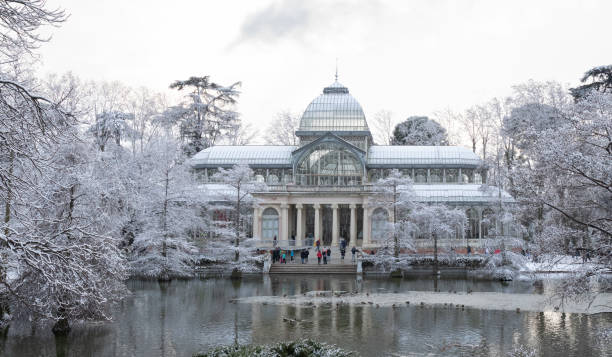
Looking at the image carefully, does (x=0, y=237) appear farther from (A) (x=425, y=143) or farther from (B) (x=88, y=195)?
(A) (x=425, y=143)

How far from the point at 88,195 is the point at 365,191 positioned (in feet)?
91.6

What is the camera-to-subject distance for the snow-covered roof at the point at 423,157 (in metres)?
52.2

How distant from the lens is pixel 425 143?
70562mm

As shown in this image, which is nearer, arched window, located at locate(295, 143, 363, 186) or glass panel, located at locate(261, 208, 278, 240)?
glass panel, located at locate(261, 208, 278, 240)

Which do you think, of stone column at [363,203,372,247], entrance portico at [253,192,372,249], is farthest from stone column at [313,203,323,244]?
stone column at [363,203,372,247]

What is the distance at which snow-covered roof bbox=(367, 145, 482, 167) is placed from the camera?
5225 centimetres

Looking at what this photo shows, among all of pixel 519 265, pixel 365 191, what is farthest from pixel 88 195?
pixel 365 191

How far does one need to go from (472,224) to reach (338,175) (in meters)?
11.4

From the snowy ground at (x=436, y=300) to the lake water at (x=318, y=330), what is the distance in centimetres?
92

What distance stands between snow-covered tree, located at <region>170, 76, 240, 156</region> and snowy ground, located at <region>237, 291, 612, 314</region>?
4186 centimetres

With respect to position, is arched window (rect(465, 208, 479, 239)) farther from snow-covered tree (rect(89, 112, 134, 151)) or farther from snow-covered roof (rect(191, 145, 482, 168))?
snow-covered tree (rect(89, 112, 134, 151))

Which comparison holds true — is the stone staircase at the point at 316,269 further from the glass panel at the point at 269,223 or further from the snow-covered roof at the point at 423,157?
the snow-covered roof at the point at 423,157

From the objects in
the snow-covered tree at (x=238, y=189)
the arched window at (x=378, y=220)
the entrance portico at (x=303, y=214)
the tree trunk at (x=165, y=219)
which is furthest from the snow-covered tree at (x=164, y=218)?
the arched window at (x=378, y=220)

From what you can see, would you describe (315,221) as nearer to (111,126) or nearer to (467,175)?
(467,175)
